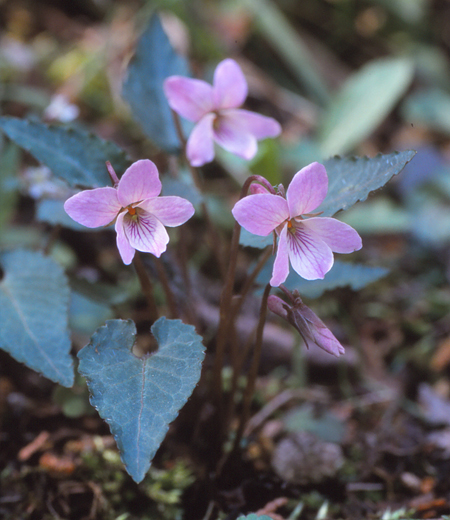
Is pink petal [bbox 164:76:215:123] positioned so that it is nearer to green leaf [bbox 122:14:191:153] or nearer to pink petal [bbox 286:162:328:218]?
green leaf [bbox 122:14:191:153]

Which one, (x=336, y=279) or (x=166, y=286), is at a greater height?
(x=336, y=279)

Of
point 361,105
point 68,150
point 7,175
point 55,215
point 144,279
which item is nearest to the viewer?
point 144,279

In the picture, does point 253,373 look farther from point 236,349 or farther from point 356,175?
point 356,175

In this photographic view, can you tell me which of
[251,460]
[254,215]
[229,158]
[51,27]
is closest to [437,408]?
[251,460]

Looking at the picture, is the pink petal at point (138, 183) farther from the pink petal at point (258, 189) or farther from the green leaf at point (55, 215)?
the green leaf at point (55, 215)

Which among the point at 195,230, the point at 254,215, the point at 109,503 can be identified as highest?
the point at 254,215

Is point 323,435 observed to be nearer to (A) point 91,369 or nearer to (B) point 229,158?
(A) point 91,369

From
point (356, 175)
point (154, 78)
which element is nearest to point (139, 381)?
point (356, 175)
